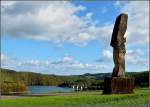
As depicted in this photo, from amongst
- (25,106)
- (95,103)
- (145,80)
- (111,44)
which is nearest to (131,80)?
(111,44)

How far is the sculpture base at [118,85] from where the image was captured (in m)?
26.9

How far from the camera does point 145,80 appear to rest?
5769cm

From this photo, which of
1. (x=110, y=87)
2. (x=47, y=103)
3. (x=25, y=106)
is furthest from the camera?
(x=110, y=87)

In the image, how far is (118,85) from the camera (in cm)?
2692

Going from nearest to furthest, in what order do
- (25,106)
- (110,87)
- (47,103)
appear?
(25,106) → (47,103) → (110,87)

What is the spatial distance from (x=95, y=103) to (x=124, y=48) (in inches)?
353

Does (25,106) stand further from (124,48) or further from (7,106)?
(124,48)

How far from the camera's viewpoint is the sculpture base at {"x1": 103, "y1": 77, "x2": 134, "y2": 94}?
26.9 metres

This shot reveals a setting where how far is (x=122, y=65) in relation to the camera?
27719mm

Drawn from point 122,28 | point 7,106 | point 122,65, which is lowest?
point 7,106

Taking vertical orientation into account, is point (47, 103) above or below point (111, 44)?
below

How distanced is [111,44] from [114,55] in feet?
2.53

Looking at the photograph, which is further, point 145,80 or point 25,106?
point 145,80

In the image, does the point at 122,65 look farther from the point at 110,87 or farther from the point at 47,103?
the point at 47,103
